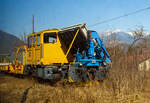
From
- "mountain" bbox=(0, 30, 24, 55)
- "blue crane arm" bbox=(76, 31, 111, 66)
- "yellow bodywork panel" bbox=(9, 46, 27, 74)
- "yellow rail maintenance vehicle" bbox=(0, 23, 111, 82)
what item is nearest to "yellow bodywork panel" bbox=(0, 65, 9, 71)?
"yellow bodywork panel" bbox=(9, 46, 27, 74)

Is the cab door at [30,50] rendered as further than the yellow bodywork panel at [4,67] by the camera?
No

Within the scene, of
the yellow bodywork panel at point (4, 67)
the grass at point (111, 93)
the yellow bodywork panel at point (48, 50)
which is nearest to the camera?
the grass at point (111, 93)

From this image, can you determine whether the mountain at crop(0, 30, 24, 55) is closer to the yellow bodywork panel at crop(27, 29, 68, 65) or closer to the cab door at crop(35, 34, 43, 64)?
the cab door at crop(35, 34, 43, 64)

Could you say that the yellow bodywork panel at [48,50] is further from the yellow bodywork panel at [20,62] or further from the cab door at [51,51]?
the yellow bodywork panel at [20,62]

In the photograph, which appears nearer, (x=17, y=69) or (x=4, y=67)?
(x=17, y=69)

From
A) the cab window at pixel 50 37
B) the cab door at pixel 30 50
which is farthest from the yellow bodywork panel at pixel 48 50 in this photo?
the cab door at pixel 30 50

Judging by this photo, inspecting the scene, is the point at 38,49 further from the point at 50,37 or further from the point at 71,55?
the point at 71,55

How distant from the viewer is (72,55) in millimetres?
9250

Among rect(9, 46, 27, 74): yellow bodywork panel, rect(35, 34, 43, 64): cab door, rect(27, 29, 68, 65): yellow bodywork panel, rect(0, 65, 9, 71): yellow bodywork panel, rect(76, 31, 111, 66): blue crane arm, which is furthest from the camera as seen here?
rect(0, 65, 9, 71): yellow bodywork panel

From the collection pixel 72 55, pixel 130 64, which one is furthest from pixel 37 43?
pixel 130 64

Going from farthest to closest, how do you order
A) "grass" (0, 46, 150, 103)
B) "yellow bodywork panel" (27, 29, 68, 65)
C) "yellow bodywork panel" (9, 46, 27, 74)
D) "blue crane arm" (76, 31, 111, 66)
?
"yellow bodywork panel" (9, 46, 27, 74) → "yellow bodywork panel" (27, 29, 68, 65) → "blue crane arm" (76, 31, 111, 66) → "grass" (0, 46, 150, 103)

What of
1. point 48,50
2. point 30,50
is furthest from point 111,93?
point 30,50

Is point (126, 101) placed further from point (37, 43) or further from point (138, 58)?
point (37, 43)

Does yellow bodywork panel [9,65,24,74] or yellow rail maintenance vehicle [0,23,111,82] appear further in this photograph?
yellow bodywork panel [9,65,24,74]
